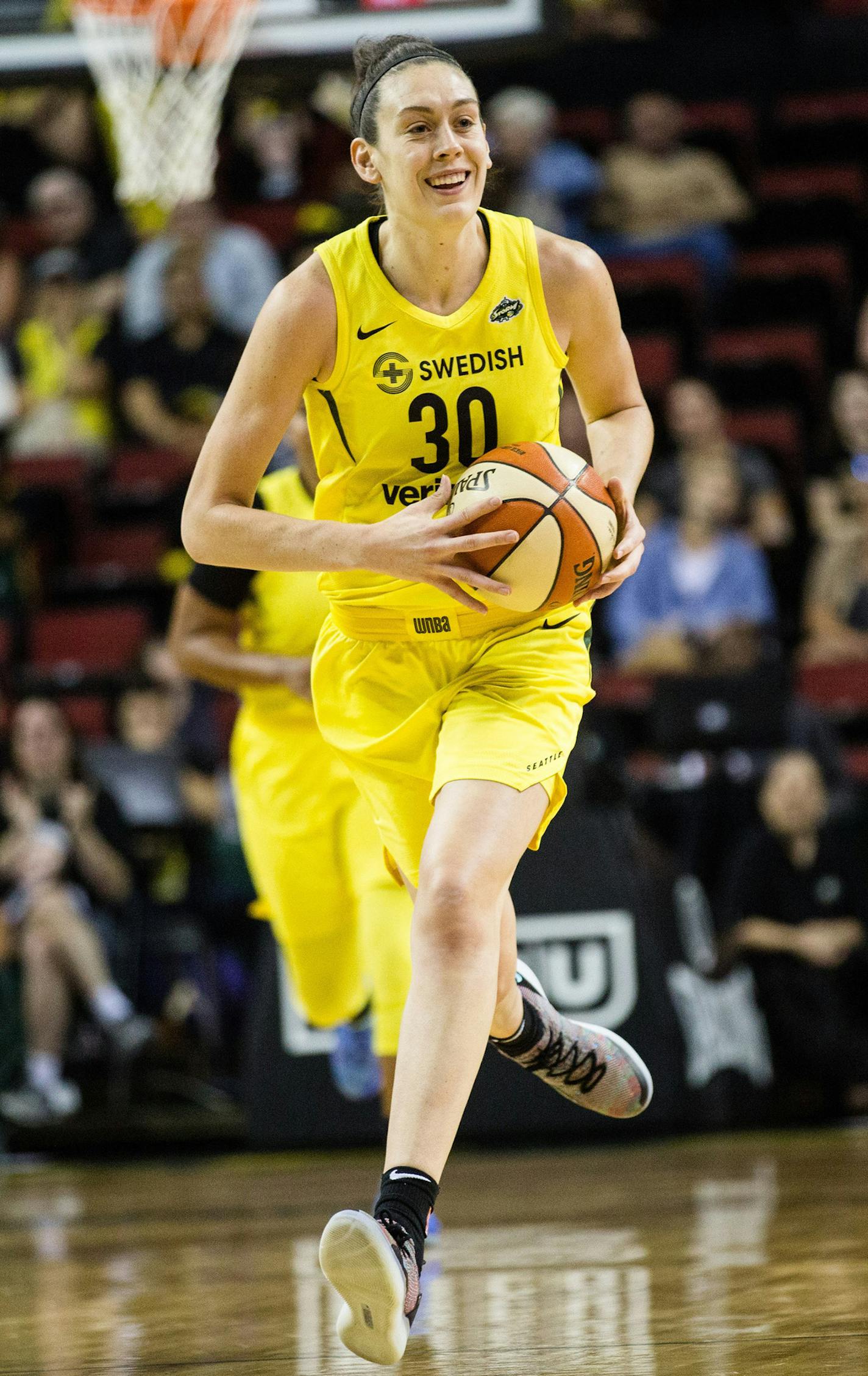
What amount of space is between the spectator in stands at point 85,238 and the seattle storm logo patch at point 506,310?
29.8ft

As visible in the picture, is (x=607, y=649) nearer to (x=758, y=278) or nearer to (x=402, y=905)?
(x=758, y=278)

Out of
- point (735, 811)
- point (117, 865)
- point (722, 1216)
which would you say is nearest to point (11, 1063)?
point (117, 865)

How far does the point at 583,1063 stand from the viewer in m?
3.87

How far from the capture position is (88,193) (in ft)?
43.8

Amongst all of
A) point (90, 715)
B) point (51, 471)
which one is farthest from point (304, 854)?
point (51, 471)

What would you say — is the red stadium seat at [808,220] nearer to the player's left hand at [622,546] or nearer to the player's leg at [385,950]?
the player's leg at [385,950]

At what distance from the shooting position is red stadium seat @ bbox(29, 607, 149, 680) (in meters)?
10.1

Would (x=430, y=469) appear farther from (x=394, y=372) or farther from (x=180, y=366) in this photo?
(x=180, y=366)

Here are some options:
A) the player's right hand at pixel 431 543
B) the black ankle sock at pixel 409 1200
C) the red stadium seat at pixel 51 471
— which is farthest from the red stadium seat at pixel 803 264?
the black ankle sock at pixel 409 1200

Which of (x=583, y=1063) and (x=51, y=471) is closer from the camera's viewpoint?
(x=583, y=1063)

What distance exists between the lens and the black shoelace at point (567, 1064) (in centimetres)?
380

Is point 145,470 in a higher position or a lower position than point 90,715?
higher

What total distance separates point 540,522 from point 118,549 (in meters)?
8.20

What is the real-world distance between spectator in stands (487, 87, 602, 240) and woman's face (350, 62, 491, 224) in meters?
7.46
